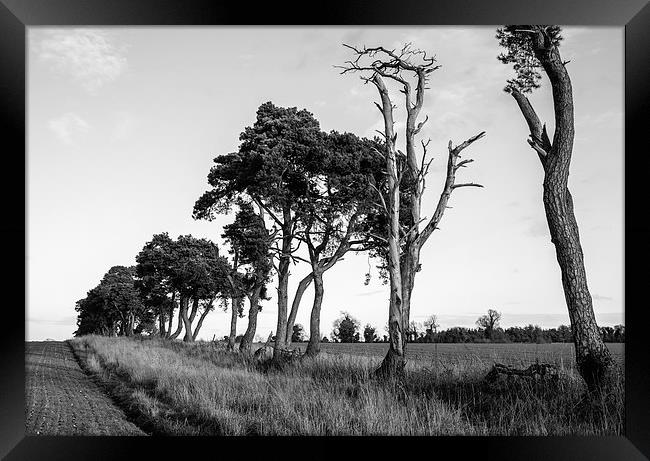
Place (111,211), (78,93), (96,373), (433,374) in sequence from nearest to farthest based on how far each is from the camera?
1. (433,374)
2. (78,93)
3. (96,373)
4. (111,211)

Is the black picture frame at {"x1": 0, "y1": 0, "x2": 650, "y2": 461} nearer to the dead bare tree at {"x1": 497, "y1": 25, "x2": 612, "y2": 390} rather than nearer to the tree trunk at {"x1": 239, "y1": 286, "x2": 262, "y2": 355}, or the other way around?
the dead bare tree at {"x1": 497, "y1": 25, "x2": 612, "y2": 390}

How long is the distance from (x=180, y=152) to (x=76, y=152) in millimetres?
2427

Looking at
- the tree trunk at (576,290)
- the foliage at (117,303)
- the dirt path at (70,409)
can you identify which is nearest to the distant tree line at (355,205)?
the tree trunk at (576,290)

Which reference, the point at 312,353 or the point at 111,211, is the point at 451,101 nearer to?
the point at 312,353

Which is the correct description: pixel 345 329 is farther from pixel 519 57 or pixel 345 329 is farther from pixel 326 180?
pixel 519 57

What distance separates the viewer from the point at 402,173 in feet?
40.2

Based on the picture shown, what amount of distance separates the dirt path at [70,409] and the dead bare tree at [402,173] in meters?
4.85

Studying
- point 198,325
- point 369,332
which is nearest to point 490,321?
point 369,332

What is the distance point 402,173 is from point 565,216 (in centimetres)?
424

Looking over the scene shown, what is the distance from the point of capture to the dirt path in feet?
24.9

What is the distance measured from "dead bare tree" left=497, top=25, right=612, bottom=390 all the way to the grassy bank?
546mm

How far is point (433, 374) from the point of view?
10117mm

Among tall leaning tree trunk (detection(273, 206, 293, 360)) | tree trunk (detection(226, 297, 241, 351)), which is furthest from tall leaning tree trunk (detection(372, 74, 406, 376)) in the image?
tree trunk (detection(226, 297, 241, 351))
